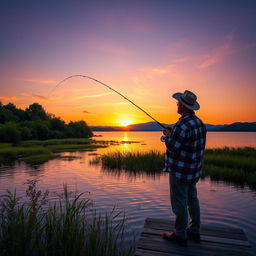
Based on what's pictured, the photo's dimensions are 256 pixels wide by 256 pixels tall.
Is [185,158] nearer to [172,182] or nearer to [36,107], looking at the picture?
[172,182]

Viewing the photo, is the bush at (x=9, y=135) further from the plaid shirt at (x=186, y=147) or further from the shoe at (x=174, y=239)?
the plaid shirt at (x=186, y=147)

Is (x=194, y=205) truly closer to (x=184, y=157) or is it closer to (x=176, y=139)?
(x=184, y=157)

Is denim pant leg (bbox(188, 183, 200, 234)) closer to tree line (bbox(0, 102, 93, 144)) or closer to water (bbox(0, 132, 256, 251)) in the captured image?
water (bbox(0, 132, 256, 251))

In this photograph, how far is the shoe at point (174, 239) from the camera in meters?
3.91

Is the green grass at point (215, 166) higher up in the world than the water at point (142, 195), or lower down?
higher up

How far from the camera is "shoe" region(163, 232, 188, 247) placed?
12.8 feet

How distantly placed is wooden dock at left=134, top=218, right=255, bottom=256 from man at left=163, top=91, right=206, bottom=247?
9.0 inches

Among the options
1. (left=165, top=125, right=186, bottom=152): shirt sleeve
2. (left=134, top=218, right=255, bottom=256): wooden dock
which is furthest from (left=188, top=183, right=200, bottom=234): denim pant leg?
(left=165, top=125, right=186, bottom=152): shirt sleeve

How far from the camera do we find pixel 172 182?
387 centimetres

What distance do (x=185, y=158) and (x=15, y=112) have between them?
99.4m

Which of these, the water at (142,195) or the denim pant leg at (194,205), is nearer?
the denim pant leg at (194,205)

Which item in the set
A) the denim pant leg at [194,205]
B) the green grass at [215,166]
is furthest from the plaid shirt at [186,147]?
the green grass at [215,166]

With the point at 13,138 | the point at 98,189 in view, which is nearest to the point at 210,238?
the point at 98,189

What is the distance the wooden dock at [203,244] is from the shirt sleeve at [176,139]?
1.73 metres
